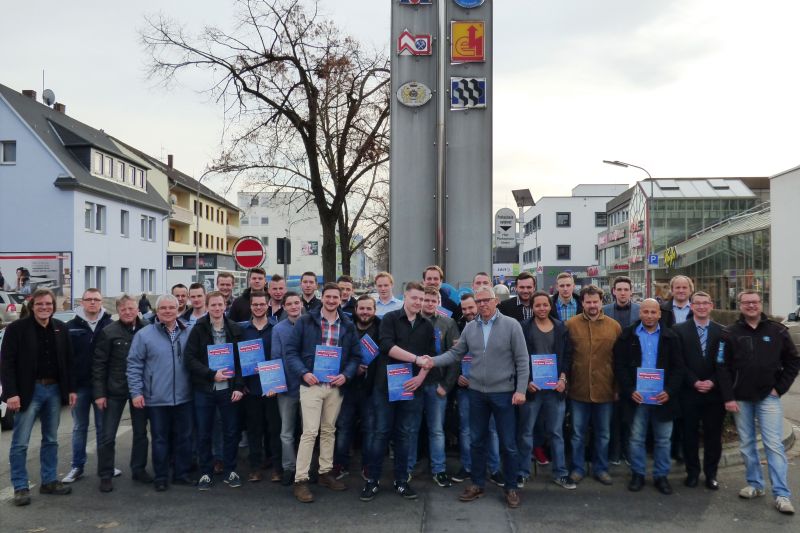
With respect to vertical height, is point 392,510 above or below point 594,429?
below

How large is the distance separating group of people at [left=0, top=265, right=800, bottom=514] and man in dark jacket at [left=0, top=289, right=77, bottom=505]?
0.6 inches

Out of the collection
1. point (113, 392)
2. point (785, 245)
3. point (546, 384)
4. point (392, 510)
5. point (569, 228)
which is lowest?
point (392, 510)

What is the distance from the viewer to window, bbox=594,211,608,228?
82.5 meters

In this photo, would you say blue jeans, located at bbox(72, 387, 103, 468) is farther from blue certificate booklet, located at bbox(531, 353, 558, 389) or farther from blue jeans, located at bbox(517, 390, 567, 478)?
blue certificate booklet, located at bbox(531, 353, 558, 389)

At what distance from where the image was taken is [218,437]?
25.4 feet

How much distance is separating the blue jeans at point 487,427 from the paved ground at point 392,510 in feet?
0.91

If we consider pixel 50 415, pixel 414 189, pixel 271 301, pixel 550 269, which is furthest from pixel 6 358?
pixel 550 269

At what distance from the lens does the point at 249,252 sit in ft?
42.4

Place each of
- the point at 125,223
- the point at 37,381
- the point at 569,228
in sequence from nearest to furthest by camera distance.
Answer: the point at 37,381 → the point at 125,223 → the point at 569,228

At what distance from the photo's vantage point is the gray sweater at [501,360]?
643 centimetres

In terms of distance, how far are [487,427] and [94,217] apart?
3552 cm

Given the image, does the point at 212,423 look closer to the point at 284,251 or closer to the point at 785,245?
the point at 284,251

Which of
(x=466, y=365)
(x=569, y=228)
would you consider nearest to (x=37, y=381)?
(x=466, y=365)

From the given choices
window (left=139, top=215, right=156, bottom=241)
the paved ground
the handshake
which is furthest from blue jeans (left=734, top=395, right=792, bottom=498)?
window (left=139, top=215, right=156, bottom=241)
